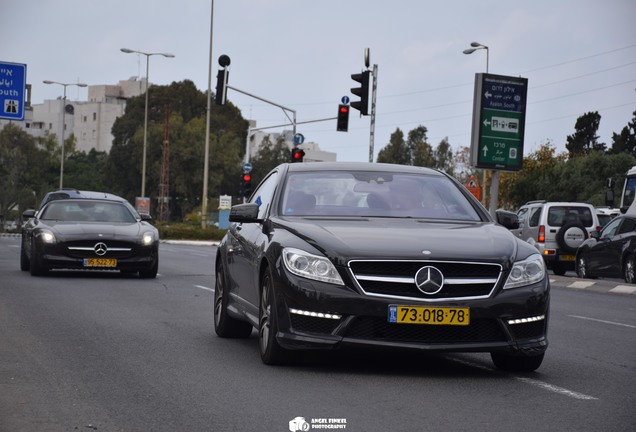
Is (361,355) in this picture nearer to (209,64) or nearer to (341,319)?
(341,319)

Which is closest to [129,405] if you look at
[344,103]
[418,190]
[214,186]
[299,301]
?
[299,301]

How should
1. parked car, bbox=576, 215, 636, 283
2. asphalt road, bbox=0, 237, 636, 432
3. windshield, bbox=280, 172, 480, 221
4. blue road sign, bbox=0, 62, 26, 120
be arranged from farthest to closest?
blue road sign, bbox=0, 62, 26, 120 < parked car, bbox=576, 215, 636, 283 < windshield, bbox=280, 172, 480, 221 < asphalt road, bbox=0, 237, 636, 432

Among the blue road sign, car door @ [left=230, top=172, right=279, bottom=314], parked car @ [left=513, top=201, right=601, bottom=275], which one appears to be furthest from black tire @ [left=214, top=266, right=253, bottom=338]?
the blue road sign

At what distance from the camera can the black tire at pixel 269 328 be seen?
347 inches

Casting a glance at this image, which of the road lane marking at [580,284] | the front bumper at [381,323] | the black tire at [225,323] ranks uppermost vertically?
the front bumper at [381,323]

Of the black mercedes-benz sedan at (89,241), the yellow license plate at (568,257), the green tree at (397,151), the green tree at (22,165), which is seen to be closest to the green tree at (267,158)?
the green tree at (397,151)

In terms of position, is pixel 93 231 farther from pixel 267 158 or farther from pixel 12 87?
pixel 267 158

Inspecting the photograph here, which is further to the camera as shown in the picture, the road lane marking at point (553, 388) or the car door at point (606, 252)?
the car door at point (606, 252)

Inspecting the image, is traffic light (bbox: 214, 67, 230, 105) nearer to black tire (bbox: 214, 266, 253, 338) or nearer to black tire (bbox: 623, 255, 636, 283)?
black tire (bbox: 623, 255, 636, 283)

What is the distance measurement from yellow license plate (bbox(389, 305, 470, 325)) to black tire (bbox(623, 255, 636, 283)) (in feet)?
59.6

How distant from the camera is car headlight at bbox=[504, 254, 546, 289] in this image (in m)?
8.63

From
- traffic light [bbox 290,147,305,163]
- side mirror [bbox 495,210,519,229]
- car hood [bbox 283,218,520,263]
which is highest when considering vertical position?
traffic light [bbox 290,147,305,163]

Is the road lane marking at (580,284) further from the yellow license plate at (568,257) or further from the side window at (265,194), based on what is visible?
the side window at (265,194)

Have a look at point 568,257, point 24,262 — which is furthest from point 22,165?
point 24,262
